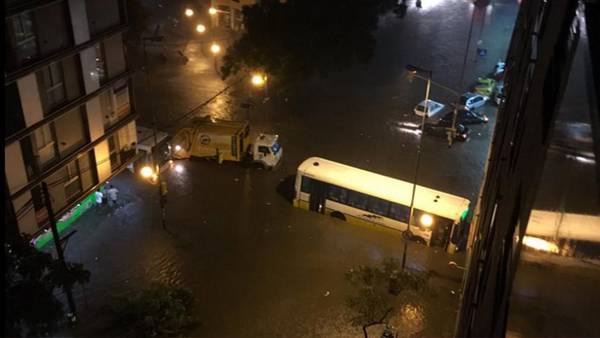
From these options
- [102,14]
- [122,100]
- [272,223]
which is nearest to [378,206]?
[272,223]

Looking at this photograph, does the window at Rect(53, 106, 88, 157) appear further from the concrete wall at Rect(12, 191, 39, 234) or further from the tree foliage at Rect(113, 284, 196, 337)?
the tree foliage at Rect(113, 284, 196, 337)

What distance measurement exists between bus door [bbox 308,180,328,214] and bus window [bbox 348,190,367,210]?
49.1 inches

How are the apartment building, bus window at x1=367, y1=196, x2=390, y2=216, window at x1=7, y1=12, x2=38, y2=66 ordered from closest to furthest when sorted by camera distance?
window at x1=7, y1=12, x2=38, y2=66, the apartment building, bus window at x1=367, y1=196, x2=390, y2=216

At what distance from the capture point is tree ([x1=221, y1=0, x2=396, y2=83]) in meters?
33.3

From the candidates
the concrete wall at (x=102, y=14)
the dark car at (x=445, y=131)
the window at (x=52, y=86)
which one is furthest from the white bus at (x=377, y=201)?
the window at (x=52, y=86)

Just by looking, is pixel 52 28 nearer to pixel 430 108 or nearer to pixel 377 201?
pixel 377 201

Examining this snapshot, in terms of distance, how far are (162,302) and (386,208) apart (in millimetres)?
10255

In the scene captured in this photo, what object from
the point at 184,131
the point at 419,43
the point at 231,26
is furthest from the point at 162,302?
A: the point at 419,43

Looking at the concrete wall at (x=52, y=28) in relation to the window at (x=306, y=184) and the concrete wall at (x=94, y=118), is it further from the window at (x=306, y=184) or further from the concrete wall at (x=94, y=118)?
the window at (x=306, y=184)

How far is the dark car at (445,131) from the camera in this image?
3344cm

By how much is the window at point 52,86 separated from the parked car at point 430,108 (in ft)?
77.8

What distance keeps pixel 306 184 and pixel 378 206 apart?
3545 mm

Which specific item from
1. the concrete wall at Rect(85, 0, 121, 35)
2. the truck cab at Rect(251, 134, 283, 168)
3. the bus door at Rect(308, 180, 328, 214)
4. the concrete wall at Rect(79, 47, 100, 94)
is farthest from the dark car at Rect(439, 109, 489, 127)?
the concrete wall at Rect(79, 47, 100, 94)

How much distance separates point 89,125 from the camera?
2008cm
